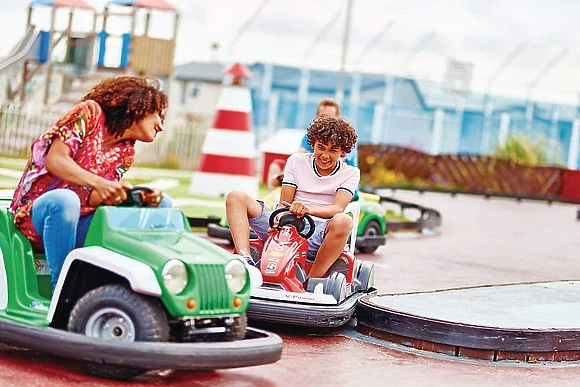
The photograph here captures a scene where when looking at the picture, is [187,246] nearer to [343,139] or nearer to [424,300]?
[343,139]

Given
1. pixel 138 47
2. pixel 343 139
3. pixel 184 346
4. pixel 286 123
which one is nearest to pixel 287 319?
pixel 343 139

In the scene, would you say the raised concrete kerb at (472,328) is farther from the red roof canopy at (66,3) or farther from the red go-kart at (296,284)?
the red roof canopy at (66,3)

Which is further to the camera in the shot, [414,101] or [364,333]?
[414,101]

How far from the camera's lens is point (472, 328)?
20.3 feet

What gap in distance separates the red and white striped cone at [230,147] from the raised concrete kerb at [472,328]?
30.3 feet

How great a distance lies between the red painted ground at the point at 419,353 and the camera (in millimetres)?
4961

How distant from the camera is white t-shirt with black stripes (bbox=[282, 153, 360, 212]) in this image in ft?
22.5

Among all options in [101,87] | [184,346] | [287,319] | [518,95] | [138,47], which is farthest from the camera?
[518,95]

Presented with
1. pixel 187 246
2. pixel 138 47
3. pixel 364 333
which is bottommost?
pixel 364 333

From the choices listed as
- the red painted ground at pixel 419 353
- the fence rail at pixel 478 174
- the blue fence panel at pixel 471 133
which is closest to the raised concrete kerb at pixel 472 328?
the red painted ground at pixel 419 353

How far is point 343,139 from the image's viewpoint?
663cm

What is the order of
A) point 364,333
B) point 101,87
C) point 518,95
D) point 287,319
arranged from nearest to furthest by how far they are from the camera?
point 101,87
point 287,319
point 364,333
point 518,95

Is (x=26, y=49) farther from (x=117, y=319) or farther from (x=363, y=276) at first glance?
(x=117, y=319)

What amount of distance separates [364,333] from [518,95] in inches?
1410
